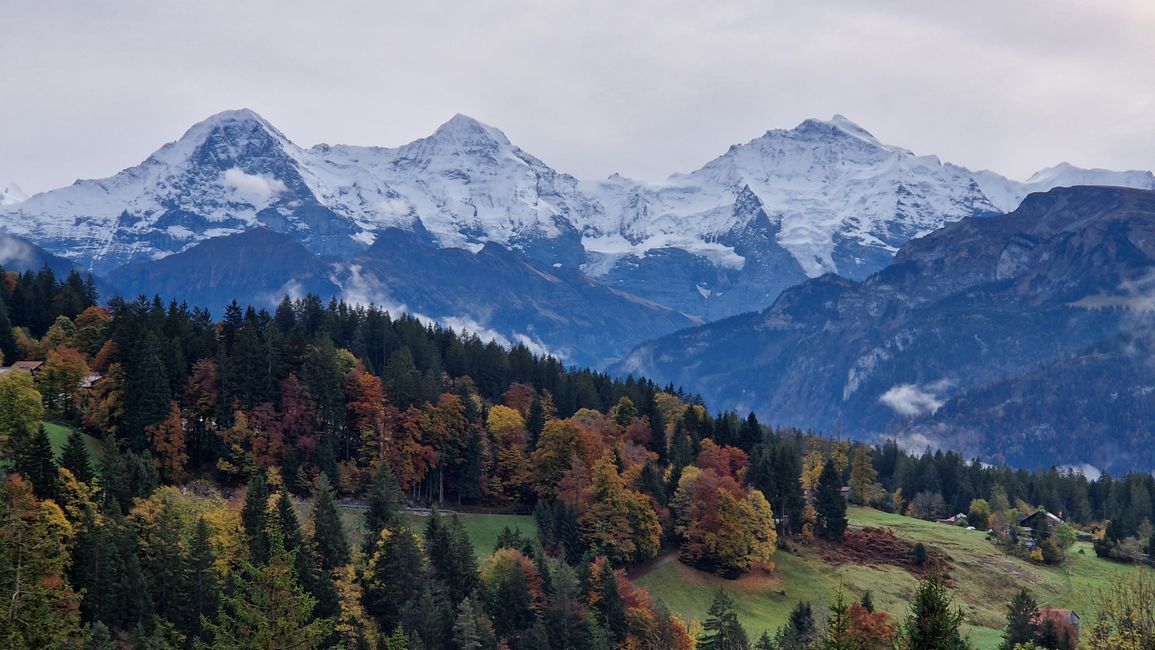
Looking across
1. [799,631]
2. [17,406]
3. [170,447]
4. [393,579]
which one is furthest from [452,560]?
[17,406]

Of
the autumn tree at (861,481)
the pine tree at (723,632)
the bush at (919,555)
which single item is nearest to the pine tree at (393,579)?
the pine tree at (723,632)

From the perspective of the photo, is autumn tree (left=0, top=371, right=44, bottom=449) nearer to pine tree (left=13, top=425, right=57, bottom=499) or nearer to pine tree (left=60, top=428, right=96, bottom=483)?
pine tree (left=60, top=428, right=96, bottom=483)

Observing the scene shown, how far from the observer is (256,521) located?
94.8 meters

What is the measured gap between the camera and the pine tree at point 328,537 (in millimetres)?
97312

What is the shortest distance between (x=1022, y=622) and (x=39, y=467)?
84.2m

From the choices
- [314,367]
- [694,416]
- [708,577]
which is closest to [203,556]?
[314,367]

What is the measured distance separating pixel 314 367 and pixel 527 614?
48638mm

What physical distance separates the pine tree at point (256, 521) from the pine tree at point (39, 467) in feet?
49.7

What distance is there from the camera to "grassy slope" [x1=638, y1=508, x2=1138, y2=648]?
119 meters

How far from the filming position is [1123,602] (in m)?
56.5

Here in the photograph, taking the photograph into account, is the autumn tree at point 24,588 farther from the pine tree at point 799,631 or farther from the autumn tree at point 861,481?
the autumn tree at point 861,481

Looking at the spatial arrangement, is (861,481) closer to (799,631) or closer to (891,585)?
(891,585)

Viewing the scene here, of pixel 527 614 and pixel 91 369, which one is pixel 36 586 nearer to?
pixel 527 614

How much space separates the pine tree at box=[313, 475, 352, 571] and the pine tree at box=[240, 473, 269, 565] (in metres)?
4.59
